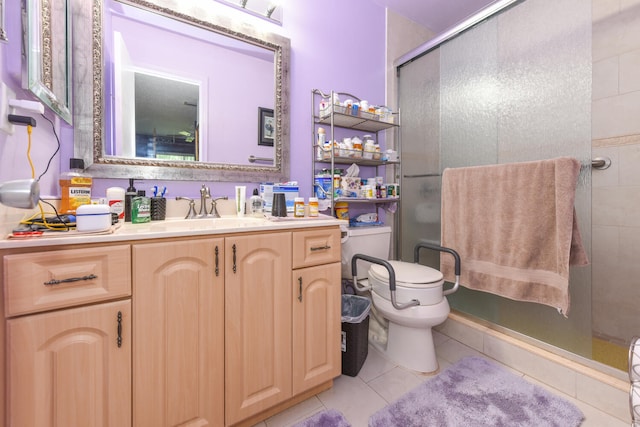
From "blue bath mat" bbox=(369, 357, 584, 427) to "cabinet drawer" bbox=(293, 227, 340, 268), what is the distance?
69 centimetres

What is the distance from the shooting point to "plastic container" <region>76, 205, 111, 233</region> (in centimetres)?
79

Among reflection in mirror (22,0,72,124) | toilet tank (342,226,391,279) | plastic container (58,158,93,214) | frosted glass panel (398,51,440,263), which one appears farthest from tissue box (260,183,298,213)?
frosted glass panel (398,51,440,263)

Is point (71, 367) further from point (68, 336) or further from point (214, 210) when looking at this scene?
point (214, 210)

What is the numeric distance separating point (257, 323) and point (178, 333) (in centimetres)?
27

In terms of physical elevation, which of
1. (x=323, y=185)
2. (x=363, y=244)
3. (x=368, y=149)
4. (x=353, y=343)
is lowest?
(x=353, y=343)

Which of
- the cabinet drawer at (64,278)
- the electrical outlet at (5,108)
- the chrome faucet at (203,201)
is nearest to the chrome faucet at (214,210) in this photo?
the chrome faucet at (203,201)

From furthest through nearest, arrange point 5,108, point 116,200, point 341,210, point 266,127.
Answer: point 341,210 < point 266,127 < point 116,200 < point 5,108

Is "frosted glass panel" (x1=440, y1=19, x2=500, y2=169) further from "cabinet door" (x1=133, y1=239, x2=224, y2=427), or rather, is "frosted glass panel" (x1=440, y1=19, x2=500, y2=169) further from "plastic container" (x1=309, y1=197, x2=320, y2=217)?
"cabinet door" (x1=133, y1=239, x2=224, y2=427)

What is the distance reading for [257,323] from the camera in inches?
40.1

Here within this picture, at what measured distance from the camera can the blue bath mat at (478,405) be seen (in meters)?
1.09

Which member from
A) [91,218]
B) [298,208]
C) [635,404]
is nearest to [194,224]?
[91,218]

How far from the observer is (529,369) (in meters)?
1.40

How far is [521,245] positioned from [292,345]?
48.1 inches

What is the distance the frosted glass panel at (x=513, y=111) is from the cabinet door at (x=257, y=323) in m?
1.29
